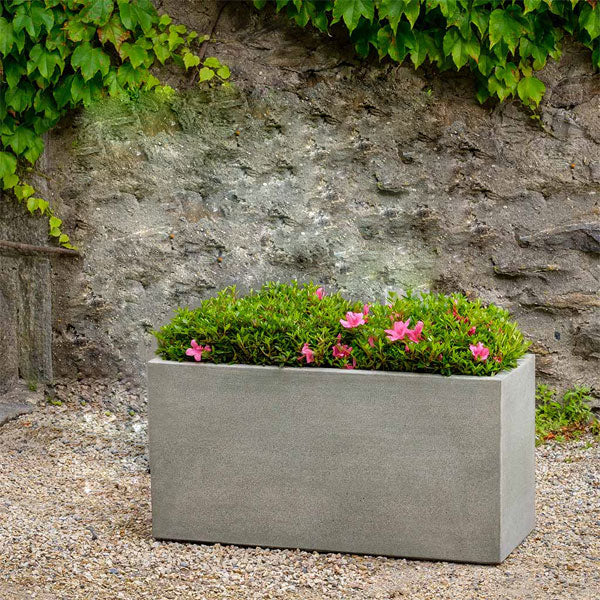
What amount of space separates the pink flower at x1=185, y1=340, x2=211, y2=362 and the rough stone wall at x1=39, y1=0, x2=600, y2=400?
4.52 ft

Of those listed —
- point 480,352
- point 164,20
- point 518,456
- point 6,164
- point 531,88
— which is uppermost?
point 164,20

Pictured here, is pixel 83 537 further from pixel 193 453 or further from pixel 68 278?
pixel 68 278

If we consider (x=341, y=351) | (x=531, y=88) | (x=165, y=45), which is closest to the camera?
(x=341, y=351)

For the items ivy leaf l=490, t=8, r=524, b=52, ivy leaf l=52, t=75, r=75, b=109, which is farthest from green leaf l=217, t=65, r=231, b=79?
ivy leaf l=490, t=8, r=524, b=52

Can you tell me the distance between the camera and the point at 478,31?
12.9ft

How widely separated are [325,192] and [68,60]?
1362 millimetres

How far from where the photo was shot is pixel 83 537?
9.71 feet

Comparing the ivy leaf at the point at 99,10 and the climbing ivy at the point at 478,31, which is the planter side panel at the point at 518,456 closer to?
the climbing ivy at the point at 478,31

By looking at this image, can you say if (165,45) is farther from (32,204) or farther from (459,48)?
(459,48)

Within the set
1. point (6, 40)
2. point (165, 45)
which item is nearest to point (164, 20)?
point (165, 45)

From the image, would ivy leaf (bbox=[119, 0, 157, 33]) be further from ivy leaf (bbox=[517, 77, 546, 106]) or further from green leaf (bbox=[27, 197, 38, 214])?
ivy leaf (bbox=[517, 77, 546, 106])

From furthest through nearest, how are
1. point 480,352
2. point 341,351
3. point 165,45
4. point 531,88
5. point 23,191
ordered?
point 23,191 → point 165,45 → point 531,88 → point 341,351 → point 480,352

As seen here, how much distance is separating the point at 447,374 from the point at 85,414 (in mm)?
2209

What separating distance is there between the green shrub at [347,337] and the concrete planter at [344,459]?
0.05 metres
